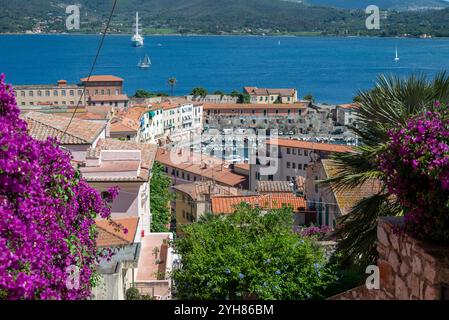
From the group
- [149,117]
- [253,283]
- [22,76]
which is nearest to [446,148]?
[253,283]

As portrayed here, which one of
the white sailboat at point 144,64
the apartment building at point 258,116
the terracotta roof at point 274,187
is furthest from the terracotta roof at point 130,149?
the white sailboat at point 144,64

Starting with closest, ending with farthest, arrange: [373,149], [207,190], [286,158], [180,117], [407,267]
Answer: [407,267] < [373,149] < [207,190] < [286,158] < [180,117]

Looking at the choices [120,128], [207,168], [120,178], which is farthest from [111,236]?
[120,128]

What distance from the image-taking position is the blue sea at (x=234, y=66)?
393 feet

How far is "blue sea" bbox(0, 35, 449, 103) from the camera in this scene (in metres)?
120

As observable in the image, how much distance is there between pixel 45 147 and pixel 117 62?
166m

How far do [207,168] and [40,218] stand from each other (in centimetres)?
4169

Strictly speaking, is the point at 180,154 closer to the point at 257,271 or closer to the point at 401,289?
the point at 257,271

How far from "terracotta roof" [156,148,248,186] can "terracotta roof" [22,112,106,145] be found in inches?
927

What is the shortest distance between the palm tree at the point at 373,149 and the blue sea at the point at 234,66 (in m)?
88.8

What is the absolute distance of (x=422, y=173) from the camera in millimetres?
3594

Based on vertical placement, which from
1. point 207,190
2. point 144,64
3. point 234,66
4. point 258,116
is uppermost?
point 207,190

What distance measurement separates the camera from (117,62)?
6570 inches

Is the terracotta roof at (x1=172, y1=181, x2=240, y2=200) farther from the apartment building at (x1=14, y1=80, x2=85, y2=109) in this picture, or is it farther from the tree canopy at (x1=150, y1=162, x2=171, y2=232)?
the apartment building at (x1=14, y1=80, x2=85, y2=109)
